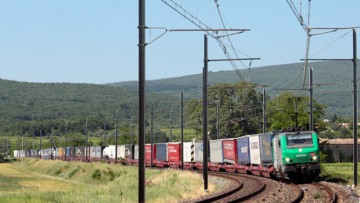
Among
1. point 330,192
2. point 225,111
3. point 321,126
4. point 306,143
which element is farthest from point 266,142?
point 225,111

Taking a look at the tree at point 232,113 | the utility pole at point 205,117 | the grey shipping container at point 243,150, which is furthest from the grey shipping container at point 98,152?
the utility pole at point 205,117

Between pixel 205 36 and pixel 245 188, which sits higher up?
pixel 205 36

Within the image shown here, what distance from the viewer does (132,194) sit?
104 ft

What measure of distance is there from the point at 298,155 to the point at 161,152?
5038 centimetres

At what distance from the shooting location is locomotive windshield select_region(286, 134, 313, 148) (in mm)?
39812

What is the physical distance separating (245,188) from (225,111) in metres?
106

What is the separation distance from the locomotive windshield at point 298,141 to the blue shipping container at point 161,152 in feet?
152

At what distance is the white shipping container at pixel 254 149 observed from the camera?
161ft

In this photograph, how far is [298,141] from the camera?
39.9 metres

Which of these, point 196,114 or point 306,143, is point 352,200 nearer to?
point 306,143

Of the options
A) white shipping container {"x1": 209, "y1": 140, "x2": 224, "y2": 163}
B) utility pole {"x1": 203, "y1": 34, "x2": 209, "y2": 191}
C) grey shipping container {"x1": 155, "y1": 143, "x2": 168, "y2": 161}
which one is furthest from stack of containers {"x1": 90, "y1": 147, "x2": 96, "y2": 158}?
utility pole {"x1": 203, "y1": 34, "x2": 209, "y2": 191}

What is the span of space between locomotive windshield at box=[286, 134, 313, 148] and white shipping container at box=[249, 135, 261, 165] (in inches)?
334

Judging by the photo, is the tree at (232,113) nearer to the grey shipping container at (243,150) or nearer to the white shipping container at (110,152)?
the white shipping container at (110,152)

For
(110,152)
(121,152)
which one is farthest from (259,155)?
(110,152)
